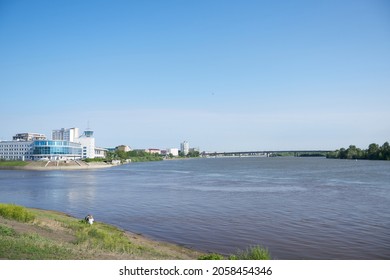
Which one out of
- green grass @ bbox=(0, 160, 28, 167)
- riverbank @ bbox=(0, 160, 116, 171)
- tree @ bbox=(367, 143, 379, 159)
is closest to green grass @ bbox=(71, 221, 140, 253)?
riverbank @ bbox=(0, 160, 116, 171)

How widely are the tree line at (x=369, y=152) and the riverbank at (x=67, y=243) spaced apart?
92.0 m

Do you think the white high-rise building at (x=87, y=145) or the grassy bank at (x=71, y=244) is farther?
the white high-rise building at (x=87, y=145)

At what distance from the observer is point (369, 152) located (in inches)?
3947

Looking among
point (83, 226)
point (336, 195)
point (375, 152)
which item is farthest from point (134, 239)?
point (375, 152)

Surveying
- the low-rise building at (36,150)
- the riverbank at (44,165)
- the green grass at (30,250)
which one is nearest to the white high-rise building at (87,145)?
the low-rise building at (36,150)

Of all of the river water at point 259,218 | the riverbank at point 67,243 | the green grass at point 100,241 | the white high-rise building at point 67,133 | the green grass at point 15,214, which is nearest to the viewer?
the riverbank at point 67,243

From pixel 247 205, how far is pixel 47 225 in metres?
12.3

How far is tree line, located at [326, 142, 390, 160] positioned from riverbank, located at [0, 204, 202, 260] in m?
92.0

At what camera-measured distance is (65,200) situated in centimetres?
2547

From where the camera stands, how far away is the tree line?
90.1 meters

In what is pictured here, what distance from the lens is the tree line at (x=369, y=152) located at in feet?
296

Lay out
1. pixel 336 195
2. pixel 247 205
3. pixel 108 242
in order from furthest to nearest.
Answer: pixel 336 195
pixel 247 205
pixel 108 242

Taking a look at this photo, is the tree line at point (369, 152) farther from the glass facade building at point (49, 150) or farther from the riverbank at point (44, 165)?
the glass facade building at point (49, 150)
